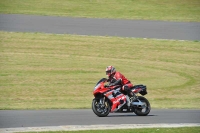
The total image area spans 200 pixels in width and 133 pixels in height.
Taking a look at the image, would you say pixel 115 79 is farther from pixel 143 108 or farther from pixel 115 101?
pixel 143 108

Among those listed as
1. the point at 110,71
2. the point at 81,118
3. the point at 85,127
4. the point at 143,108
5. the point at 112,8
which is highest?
the point at 112,8

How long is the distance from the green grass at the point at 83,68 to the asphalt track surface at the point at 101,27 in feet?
2.52

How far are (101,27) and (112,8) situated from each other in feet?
13.8

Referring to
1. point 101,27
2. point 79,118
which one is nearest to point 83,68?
point 101,27

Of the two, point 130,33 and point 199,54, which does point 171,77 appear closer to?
point 199,54

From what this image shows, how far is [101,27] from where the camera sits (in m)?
32.5

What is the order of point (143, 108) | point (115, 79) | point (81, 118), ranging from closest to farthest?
point (81, 118), point (115, 79), point (143, 108)

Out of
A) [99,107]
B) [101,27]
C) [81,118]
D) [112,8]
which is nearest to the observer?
[81,118]

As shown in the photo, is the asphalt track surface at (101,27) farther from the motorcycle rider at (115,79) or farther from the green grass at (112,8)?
the motorcycle rider at (115,79)

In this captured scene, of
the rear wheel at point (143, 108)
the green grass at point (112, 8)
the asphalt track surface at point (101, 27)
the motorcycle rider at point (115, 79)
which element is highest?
the green grass at point (112, 8)

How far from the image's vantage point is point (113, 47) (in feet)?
100

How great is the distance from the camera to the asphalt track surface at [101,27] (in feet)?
104

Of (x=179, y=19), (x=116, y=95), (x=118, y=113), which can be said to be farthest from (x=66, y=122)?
(x=179, y=19)

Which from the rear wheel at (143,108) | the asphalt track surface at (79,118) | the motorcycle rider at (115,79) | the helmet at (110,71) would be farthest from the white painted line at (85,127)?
the helmet at (110,71)
